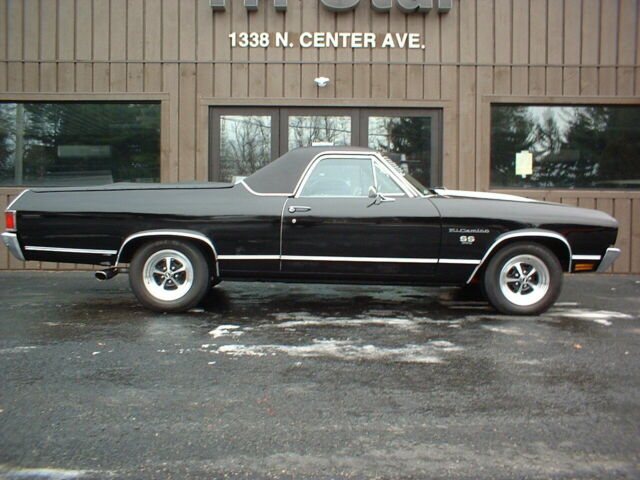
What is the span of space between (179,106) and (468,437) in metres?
8.03

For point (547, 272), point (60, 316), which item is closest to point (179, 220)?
point (60, 316)

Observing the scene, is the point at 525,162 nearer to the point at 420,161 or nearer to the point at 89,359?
the point at 420,161

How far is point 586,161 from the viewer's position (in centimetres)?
1015

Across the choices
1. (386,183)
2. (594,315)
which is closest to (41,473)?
(386,183)

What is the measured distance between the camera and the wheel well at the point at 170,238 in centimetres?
618

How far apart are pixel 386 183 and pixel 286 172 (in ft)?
3.21

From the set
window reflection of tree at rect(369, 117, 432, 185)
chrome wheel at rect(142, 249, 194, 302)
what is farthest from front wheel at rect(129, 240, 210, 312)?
window reflection of tree at rect(369, 117, 432, 185)

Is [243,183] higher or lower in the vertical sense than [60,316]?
higher

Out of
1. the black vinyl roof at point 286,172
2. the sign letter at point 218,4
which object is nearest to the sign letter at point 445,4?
the sign letter at point 218,4

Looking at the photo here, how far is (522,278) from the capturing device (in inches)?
245

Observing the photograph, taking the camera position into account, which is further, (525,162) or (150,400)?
(525,162)

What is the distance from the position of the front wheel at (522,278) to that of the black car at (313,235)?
0.03ft

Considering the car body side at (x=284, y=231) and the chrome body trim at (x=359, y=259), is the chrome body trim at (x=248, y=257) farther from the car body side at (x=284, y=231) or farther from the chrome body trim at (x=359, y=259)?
the chrome body trim at (x=359, y=259)

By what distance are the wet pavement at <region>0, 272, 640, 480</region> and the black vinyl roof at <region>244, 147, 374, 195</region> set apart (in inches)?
48.8
